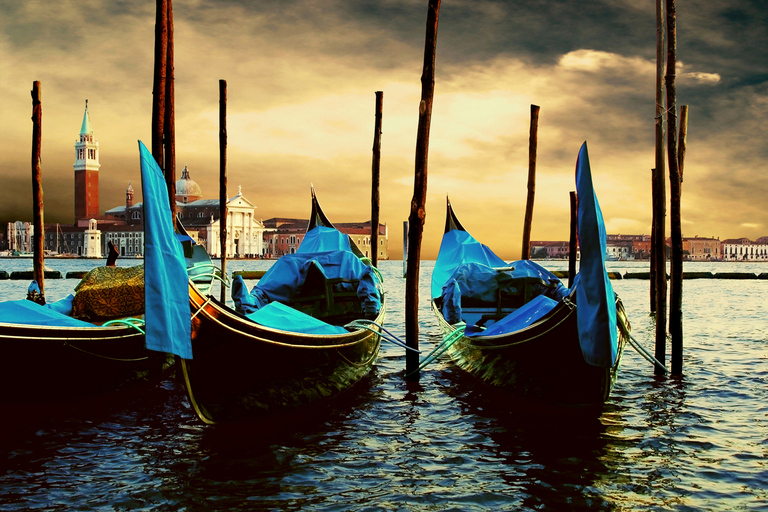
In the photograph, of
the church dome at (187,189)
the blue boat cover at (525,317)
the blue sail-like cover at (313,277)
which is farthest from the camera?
the church dome at (187,189)

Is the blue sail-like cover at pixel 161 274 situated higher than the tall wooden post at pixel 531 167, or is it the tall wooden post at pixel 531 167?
the tall wooden post at pixel 531 167

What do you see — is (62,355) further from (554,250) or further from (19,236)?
(19,236)

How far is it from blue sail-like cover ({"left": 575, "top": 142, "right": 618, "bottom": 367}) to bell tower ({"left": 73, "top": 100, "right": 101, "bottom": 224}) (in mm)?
81396

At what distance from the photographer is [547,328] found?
4.71 metres

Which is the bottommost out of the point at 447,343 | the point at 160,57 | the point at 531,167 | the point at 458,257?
the point at 447,343

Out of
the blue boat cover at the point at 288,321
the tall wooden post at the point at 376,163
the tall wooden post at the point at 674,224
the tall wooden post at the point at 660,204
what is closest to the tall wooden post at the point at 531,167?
the tall wooden post at the point at 376,163

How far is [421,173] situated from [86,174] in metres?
79.6

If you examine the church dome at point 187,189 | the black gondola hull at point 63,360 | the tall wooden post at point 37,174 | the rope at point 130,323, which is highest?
the church dome at point 187,189

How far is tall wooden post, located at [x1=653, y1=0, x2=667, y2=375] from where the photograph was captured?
21.7 ft

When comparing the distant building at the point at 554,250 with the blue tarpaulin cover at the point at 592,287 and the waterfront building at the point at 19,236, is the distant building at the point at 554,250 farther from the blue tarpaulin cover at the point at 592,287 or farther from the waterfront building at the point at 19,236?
the blue tarpaulin cover at the point at 592,287

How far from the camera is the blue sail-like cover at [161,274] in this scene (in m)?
3.68

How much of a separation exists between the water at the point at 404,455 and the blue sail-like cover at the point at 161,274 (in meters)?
0.87

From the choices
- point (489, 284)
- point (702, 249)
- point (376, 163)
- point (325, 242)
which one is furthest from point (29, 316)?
point (702, 249)

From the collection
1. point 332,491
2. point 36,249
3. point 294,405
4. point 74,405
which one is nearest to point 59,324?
point 74,405
